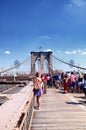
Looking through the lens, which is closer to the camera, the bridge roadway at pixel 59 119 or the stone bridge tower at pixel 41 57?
the bridge roadway at pixel 59 119

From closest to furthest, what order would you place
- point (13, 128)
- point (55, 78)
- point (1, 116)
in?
point (13, 128) → point (1, 116) → point (55, 78)

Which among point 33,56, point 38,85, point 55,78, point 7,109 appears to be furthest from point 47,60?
point 7,109

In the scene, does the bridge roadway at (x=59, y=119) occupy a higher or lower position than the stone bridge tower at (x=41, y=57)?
lower

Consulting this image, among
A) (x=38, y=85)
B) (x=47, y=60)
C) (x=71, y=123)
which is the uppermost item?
(x=47, y=60)

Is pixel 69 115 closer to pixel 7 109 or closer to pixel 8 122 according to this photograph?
pixel 7 109

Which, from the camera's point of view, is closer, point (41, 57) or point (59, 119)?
point (59, 119)

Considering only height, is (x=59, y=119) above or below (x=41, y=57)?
below

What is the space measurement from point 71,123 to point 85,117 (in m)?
1.22

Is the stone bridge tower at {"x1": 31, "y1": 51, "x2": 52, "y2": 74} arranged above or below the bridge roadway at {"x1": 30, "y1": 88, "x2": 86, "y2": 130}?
above

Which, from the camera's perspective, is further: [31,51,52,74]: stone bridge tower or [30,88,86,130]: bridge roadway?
[31,51,52,74]: stone bridge tower

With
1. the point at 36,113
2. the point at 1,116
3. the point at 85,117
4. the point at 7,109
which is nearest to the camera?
the point at 1,116

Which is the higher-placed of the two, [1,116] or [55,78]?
[55,78]

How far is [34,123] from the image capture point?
A: 970cm

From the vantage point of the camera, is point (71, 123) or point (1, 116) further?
point (71, 123)
